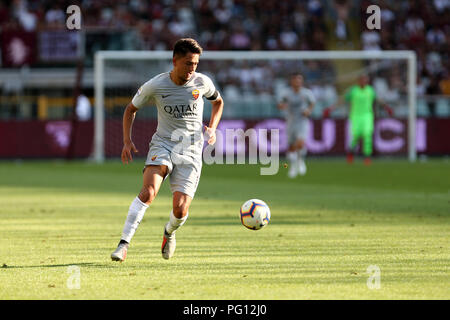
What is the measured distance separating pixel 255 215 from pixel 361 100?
57.2ft

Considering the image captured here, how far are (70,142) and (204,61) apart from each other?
16.8 feet

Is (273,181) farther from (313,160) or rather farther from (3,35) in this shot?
(3,35)

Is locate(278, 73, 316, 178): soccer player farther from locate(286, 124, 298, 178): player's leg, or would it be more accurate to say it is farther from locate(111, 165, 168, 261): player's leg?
locate(111, 165, 168, 261): player's leg

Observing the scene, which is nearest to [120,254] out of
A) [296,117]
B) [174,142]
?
[174,142]

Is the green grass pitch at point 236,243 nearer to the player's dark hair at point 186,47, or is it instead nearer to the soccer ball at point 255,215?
the soccer ball at point 255,215

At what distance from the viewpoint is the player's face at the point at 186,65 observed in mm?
8758

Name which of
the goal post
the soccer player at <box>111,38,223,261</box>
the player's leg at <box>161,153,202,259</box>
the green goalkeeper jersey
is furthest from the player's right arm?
the goal post

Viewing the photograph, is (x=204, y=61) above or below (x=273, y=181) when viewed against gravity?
above

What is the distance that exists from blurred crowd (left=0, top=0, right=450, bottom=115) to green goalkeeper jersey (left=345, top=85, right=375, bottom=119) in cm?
656

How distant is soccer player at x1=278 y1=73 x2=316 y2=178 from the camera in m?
23.3

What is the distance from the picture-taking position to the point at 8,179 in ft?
73.4

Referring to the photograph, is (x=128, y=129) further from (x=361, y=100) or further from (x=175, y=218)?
(x=361, y=100)

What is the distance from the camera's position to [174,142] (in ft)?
29.9

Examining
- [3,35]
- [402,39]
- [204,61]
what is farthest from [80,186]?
[402,39]
